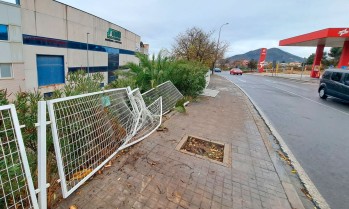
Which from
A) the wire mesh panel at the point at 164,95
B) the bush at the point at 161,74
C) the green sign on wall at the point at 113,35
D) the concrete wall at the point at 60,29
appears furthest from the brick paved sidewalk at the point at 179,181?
the green sign on wall at the point at 113,35

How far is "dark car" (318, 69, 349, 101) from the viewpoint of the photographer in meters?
10.5

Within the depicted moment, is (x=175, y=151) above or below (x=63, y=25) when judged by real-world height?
below

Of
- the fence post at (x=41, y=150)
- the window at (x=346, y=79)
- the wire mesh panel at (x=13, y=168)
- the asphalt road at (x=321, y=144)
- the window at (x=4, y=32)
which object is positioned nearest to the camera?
the wire mesh panel at (x=13, y=168)

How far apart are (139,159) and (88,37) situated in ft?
51.1

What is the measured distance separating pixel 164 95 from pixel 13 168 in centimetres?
556

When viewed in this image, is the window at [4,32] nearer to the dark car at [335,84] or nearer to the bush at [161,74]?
the bush at [161,74]

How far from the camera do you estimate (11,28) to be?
970 centimetres

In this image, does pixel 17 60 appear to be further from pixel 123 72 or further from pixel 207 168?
pixel 207 168

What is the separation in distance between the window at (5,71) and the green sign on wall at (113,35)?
10733 mm

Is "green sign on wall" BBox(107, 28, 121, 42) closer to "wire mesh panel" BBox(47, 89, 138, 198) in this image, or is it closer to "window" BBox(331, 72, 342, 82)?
"wire mesh panel" BBox(47, 89, 138, 198)

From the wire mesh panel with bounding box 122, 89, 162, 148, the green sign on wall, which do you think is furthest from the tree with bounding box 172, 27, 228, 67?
the wire mesh panel with bounding box 122, 89, 162, 148

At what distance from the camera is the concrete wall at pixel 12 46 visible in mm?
9414

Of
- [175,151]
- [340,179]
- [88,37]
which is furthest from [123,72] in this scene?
[88,37]

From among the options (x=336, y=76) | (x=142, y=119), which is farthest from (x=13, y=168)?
(x=336, y=76)
